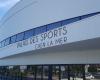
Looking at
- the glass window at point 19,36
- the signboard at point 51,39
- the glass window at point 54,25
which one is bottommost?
the signboard at point 51,39

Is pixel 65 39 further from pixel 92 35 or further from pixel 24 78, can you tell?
pixel 24 78

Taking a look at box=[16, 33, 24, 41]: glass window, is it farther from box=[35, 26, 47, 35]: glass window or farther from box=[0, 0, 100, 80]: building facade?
box=[35, 26, 47, 35]: glass window

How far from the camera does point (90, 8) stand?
779 inches

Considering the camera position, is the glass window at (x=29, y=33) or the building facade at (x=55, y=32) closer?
the building facade at (x=55, y=32)

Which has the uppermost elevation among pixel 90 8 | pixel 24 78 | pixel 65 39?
pixel 90 8

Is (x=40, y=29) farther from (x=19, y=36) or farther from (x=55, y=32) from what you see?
(x=55, y=32)

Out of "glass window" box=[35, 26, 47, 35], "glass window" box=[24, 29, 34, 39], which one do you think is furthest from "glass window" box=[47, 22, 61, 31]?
"glass window" box=[24, 29, 34, 39]

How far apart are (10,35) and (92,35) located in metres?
19.3

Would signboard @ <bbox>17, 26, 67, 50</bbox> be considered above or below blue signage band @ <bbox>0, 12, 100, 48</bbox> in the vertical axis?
below

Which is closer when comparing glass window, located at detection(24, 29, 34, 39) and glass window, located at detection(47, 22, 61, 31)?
glass window, located at detection(47, 22, 61, 31)

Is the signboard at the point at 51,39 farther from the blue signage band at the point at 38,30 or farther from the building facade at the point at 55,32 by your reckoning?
the blue signage band at the point at 38,30

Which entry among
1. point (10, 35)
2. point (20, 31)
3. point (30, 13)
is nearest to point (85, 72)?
point (30, 13)

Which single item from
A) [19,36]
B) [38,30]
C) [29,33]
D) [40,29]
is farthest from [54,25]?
[19,36]

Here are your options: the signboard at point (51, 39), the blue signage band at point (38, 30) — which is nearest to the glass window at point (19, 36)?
the blue signage band at point (38, 30)
